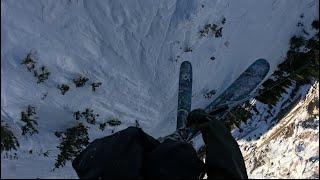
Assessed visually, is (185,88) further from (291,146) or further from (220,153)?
(220,153)

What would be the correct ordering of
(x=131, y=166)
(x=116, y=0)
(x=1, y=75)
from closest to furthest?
(x=131, y=166)
(x=1, y=75)
(x=116, y=0)

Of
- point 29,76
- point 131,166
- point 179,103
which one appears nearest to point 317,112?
point 179,103

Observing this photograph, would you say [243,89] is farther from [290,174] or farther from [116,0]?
[116,0]

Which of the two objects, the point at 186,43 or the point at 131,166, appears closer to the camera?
the point at 131,166

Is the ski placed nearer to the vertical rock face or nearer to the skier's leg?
the vertical rock face

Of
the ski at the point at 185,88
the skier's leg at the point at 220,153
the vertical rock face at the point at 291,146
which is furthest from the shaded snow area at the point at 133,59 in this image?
the skier's leg at the point at 220,153

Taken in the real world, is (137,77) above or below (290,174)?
above
